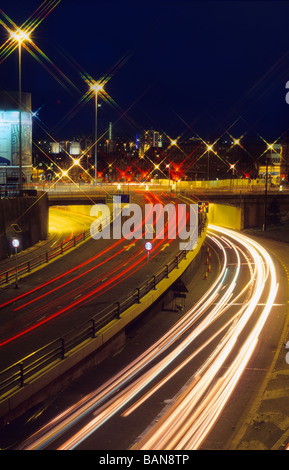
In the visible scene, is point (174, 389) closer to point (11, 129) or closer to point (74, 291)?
point (74, 291)

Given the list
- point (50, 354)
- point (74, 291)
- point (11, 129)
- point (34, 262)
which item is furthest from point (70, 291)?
point (11, 129)

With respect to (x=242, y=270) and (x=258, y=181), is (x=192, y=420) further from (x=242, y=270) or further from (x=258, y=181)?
(x=258, y=181)

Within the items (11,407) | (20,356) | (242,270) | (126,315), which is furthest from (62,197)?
(11,407)

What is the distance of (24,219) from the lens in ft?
112

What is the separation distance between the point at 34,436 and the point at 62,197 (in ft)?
110

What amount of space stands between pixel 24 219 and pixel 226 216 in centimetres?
3245

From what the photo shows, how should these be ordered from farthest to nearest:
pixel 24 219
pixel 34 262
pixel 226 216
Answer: pixel 226 216, pixel 24 219, pixel 34 262

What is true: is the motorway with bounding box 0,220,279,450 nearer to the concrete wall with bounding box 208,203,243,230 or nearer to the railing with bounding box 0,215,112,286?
the railing with bounding box 0,215,112,286

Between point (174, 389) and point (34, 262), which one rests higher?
point (34, 262)

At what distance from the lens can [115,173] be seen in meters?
178

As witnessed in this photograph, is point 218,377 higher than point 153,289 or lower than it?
lower

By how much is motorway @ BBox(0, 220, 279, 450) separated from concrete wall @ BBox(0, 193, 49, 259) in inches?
529

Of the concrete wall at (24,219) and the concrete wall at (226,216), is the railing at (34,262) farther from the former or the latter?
the concrete wall at (226,216)

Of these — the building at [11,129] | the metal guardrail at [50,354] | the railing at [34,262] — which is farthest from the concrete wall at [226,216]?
the metal guardrail at [50,354]
